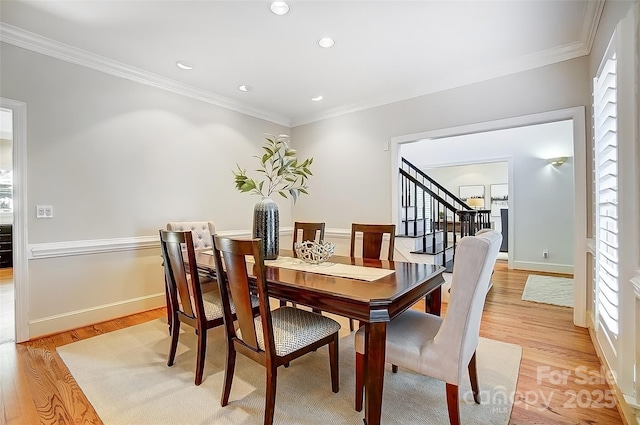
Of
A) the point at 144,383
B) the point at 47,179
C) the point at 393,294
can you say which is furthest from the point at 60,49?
the point at 393,294

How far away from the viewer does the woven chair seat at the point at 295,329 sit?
162 centimetres

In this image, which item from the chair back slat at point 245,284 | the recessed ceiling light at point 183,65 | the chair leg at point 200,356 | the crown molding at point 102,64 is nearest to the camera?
the chair back slat at point 245,284

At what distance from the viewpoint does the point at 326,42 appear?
2.75 m

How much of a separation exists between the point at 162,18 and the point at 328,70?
1.62 metres

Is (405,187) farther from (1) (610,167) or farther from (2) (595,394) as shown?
(2) (595,394)

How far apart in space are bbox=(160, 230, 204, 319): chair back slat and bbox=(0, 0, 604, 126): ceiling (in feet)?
5.63

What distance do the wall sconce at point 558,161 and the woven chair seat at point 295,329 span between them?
5.39m

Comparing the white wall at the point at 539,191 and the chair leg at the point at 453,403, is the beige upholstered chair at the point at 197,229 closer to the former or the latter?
the chair leg at the point at 453,403

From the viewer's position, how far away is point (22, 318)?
104 inches

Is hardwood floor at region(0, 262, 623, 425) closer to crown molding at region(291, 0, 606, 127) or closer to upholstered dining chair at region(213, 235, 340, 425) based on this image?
upholstered dining chair at region(213, 235, 340, 425)

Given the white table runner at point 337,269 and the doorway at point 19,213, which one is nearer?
the white table runner at point 337,269

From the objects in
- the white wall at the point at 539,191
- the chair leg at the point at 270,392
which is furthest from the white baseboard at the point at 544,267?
the chair leg at the point at 270,392

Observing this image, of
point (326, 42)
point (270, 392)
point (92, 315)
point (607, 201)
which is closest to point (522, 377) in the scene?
point (607, 201)

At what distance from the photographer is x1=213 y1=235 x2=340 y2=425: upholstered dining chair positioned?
1.50 m
